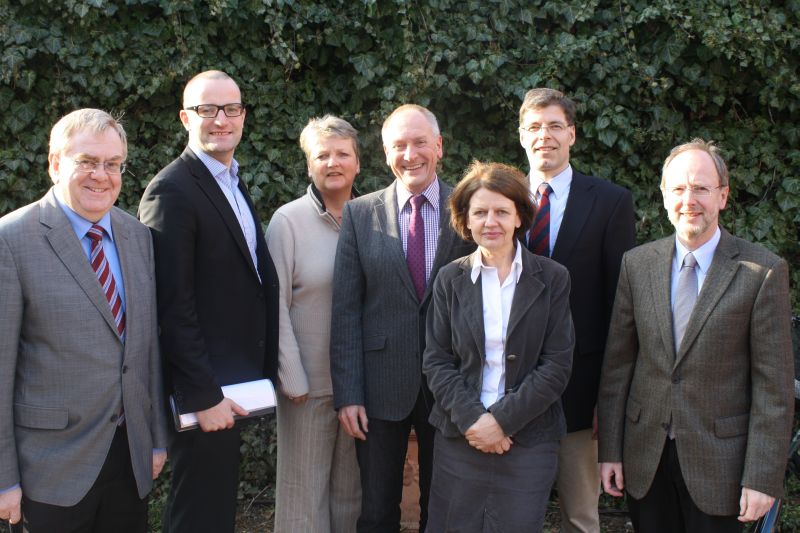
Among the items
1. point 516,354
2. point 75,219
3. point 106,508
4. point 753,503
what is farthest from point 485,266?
point 106,508

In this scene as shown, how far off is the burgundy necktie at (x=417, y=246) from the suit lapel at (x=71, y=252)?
1193 mm

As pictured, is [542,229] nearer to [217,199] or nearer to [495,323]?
[495,323]

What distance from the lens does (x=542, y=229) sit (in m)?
3.28

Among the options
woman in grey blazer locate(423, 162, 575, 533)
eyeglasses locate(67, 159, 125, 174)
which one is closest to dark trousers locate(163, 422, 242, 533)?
woman in grey blazer locate(423, 162, 575, 533)

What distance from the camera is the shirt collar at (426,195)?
3301mm

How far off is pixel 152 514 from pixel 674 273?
11.2 feet

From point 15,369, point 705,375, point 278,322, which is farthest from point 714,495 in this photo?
point 15,369

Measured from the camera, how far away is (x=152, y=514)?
471cm

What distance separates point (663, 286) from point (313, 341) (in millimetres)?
1494

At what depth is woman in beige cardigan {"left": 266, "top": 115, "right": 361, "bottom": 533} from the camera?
11.3 ft

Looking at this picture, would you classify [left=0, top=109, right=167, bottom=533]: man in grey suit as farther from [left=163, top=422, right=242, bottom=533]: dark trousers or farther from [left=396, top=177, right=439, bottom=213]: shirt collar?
[left=396, top=177, right=439, bottom=213]: shirt collar

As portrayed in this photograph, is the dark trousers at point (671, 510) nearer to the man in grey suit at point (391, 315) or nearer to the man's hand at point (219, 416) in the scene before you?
the man in grey suit at point (391, 315)

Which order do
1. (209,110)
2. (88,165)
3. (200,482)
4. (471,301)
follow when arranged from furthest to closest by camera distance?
(209,110)
(200,482)
(471,301)
(88,165)

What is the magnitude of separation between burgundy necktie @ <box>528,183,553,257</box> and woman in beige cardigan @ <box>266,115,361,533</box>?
0.86 metres
